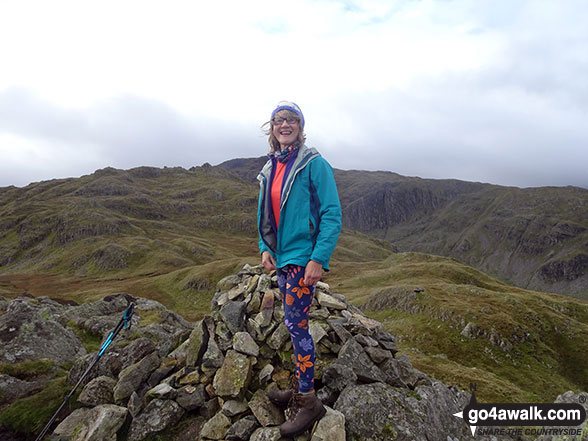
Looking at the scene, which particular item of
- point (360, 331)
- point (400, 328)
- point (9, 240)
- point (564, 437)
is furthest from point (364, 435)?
point (9, 240)

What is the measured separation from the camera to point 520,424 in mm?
7516

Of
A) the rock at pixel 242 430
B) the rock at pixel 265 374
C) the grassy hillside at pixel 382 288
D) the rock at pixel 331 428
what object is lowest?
the grassy hillside at pixel 382 288

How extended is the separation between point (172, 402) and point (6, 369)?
650 centimetres

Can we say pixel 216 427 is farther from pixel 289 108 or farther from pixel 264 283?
pixel 289 108

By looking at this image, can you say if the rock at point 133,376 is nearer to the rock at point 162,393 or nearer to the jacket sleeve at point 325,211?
the rock at point 162,393

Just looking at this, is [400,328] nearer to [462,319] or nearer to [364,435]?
[462,319]

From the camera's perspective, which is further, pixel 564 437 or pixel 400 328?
pixel 400 328

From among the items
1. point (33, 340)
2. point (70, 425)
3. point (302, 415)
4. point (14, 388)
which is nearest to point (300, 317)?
point (302, 415)

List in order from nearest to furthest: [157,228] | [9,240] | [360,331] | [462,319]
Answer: [360,331] → [462,319] → [9,240] → [157,228]

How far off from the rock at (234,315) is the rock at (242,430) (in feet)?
8.69

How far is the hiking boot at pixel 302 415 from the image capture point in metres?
5.96

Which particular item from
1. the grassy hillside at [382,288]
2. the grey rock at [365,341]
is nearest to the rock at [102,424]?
the grey rock at [365,341]

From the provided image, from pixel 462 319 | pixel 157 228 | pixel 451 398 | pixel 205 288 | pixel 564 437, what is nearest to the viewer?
pixel 564 437

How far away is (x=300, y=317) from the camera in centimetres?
599
